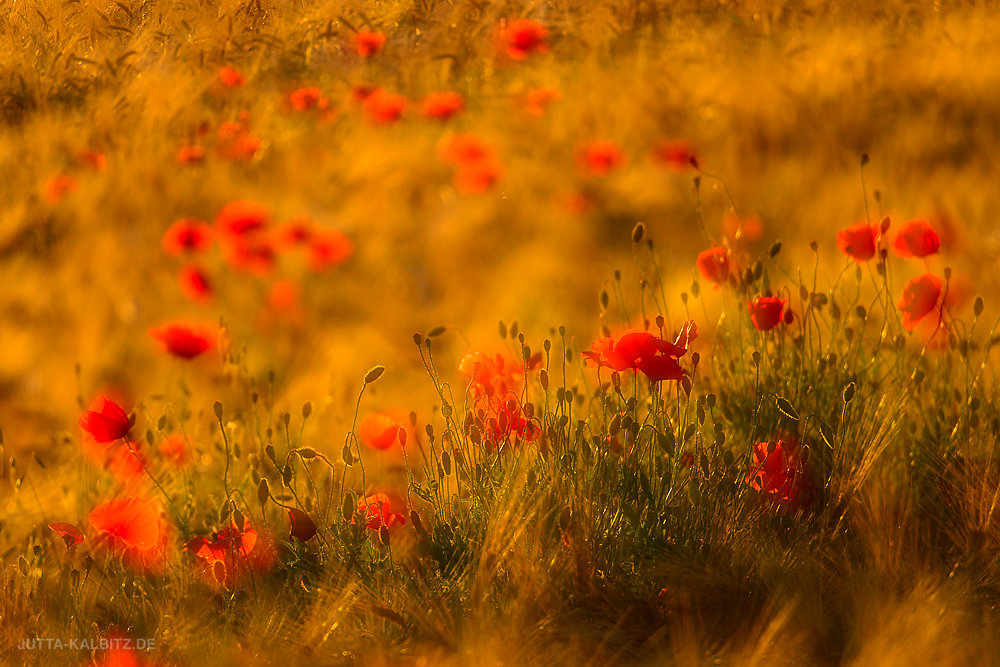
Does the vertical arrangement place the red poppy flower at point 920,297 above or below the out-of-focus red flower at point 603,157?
below

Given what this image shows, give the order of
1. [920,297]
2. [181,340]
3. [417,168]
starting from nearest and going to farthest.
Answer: [920,297] → [181,340] → [417,168]

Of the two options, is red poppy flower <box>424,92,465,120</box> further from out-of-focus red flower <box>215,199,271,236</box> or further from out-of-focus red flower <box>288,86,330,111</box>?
out-of-focus red flower <box>215,199,271,236</box>

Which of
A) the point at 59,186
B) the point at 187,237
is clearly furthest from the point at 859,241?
the point at 59,186

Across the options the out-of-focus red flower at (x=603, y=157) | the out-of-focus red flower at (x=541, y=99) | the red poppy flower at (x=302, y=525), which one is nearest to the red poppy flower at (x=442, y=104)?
the out-of-focus red flower at (x=541, y=99)

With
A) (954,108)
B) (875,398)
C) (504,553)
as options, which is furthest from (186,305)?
(954,108)

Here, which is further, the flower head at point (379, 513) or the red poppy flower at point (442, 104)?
the red poppy flower at point (442, 104)

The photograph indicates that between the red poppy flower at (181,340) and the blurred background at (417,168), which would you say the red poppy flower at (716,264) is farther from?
the red poppy flower at (181,340)

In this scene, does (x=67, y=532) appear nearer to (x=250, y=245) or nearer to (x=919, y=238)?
(x=250, y=245)
